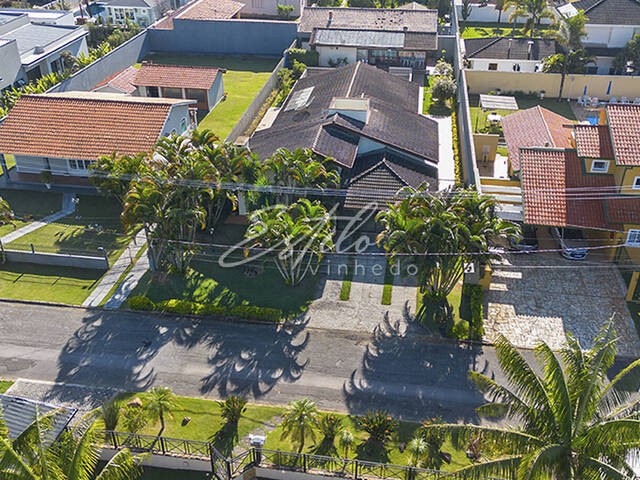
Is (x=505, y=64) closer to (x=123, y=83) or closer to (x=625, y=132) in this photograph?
(x=625, y=132)

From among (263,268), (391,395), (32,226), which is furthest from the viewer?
(32,226)

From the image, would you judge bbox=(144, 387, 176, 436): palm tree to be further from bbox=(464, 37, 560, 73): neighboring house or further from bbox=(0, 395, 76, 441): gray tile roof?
bbox=(464, 37, 560, 73): neighboring house

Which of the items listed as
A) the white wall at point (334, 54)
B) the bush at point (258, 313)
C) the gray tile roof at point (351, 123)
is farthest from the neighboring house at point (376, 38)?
the bush at point (258, 313)

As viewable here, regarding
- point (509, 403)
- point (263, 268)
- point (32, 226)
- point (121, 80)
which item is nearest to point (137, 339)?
point (263, 268)

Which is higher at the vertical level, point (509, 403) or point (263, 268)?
point (509, 403)

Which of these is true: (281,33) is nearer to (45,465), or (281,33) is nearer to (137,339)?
(137,339)

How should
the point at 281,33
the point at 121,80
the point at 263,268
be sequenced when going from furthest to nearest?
1. the point at 281,33
2. the point at 121,80
3. the point at 263,268

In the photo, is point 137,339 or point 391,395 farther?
point 137,339

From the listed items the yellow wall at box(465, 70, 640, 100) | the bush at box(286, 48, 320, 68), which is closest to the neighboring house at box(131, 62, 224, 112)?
the bush at box(286, 48, 320, 68)
